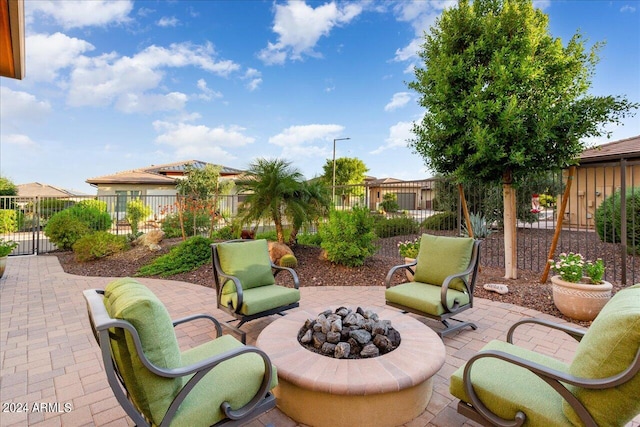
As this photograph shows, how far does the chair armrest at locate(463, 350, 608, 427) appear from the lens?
132cm

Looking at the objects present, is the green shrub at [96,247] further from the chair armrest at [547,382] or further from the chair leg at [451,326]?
the chair armrest at [547,382]

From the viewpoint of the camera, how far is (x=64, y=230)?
28.7 feet

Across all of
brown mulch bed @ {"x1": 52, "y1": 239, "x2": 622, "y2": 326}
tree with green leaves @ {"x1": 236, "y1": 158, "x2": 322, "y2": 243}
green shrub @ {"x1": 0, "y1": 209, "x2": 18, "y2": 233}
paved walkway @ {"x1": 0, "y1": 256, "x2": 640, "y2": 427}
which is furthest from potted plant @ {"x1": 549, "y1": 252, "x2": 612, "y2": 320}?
green shrub @ {"x1": 0, "y1": 209, "x2": 18, "y2": 233}

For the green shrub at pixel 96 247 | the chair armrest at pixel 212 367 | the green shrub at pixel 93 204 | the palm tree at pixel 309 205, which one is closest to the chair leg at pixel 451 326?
the chair armrest at pixel 212 367

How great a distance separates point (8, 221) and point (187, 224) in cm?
624

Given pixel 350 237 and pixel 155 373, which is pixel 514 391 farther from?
pixel 350 237

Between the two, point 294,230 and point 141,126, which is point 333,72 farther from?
point 141,126

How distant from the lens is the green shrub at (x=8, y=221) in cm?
1006

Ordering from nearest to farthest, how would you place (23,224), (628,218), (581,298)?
(581,298), (628,218), (23,224)

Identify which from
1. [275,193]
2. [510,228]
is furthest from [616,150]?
[275,193]

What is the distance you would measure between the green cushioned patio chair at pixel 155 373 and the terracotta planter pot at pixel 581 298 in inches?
154

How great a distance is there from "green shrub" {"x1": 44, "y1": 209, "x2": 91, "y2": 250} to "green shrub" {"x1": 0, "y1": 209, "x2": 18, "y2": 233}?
2851 mm

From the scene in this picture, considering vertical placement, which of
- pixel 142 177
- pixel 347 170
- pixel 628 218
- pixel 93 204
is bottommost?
pixel 628 218

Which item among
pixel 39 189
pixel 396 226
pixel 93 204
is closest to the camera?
pixel 396 226
